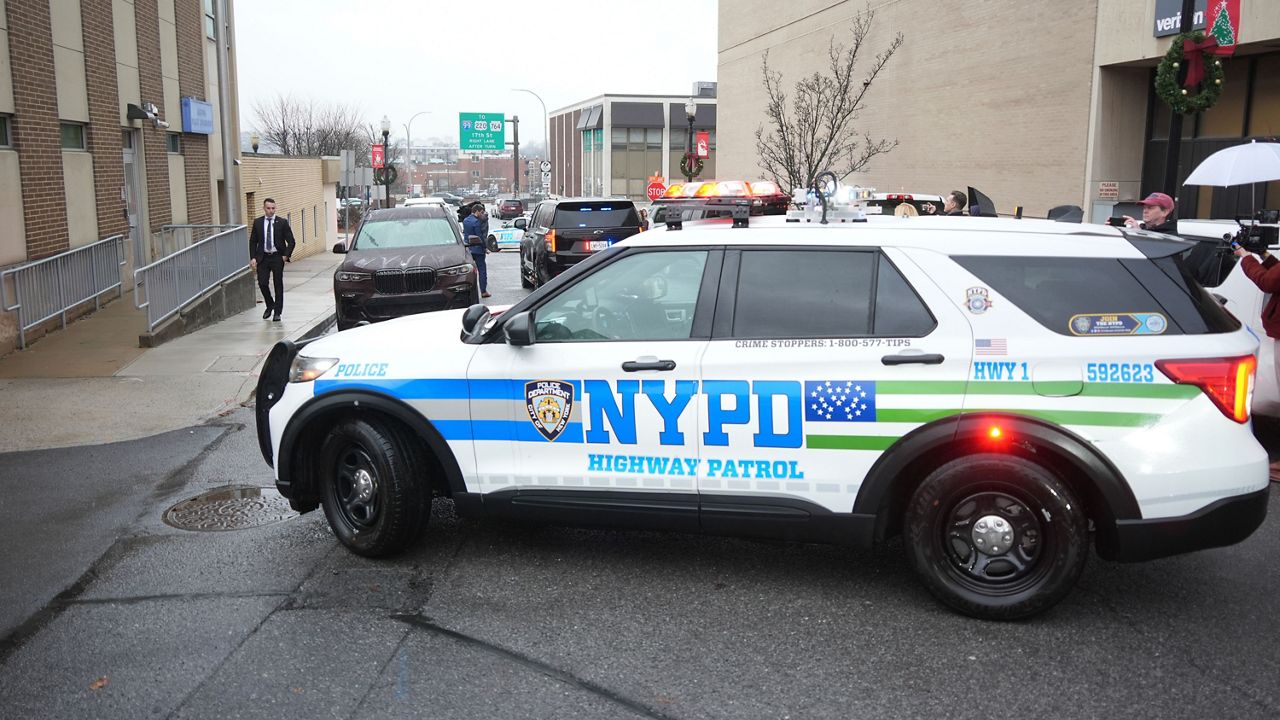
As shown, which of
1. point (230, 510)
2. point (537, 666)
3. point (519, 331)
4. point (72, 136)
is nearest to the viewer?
point (537, 666)

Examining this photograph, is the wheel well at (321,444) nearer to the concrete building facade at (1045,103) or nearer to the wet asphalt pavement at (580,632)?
the wet asphalt pavement at (580,632)

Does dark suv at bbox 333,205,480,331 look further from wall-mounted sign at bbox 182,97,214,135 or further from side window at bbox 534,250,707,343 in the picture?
side window at bbox 534,250,707,343

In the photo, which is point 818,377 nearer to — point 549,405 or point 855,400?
point 855,400

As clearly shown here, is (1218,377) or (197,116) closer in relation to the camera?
(1218,377)

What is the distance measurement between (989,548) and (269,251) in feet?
44.5

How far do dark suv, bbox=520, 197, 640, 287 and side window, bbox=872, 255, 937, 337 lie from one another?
1347cm

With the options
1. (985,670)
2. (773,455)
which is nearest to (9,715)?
(773,455)

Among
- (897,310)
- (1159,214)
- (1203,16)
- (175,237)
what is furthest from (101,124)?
(1203,16)

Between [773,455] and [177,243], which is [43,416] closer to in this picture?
[773,455]

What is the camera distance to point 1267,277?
24.1 feet

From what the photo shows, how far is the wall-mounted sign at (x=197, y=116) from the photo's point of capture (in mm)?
21766

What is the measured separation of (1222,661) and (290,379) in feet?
14.9

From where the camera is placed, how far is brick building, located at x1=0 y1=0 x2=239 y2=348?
13.9 meters

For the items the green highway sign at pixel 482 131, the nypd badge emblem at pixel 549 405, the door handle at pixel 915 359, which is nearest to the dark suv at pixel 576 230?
the nypd badge emblem at pixel 549 405
